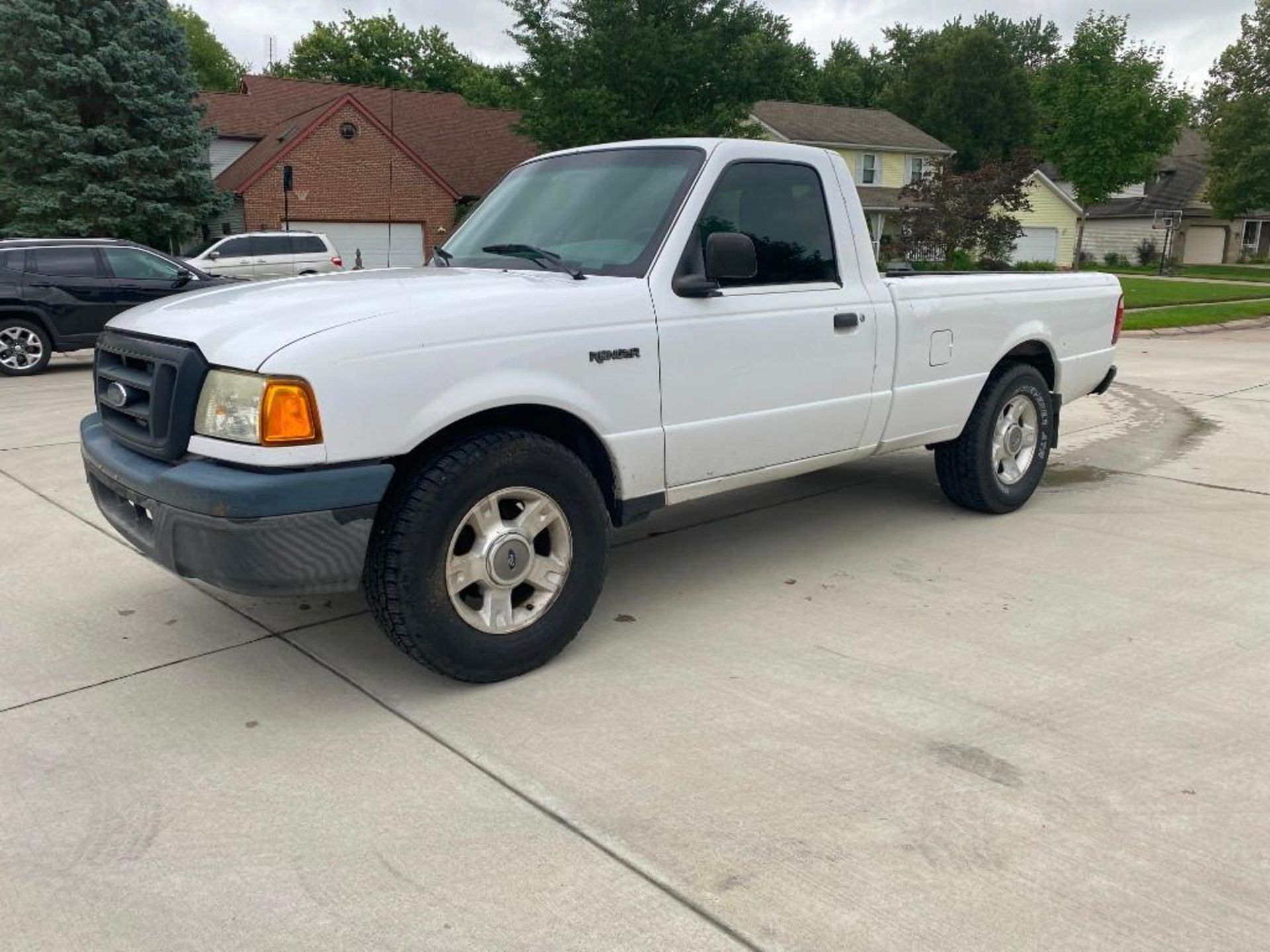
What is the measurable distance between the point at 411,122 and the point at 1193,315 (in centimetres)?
2656

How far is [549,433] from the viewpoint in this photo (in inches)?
154

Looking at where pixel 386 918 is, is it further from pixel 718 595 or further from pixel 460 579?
pixel 718 595

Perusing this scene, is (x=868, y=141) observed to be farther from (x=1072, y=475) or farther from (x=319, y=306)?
(x=319, y=306)

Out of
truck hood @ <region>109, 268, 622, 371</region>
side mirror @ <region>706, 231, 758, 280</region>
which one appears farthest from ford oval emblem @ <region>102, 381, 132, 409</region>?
side mirror @ <region>706, 231, 758, 280</region>

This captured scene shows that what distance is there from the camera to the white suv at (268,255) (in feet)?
74.8

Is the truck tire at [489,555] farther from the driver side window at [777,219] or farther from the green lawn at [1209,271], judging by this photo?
the green lawn at [1209,271]

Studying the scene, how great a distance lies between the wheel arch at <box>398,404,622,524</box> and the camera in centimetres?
354

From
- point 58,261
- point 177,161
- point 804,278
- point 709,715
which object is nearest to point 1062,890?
point 709,715

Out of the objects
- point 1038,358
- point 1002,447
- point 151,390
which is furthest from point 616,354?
point 1038,358

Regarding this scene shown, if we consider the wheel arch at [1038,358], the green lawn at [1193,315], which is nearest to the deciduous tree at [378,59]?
the green lawn at [1193,315]

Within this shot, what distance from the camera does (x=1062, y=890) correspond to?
8.45 feet

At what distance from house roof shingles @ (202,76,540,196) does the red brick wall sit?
1.46 meters

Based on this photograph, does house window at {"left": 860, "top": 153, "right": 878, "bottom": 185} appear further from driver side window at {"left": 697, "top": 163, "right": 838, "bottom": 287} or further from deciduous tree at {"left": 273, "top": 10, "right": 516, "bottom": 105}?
driver side window at {"left": 697, "top": 163, "right": 838, "bottom": 287}

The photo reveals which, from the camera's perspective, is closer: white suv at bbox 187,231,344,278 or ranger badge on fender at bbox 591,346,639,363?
ranger badge on fender at bbox 591,346,639,363
